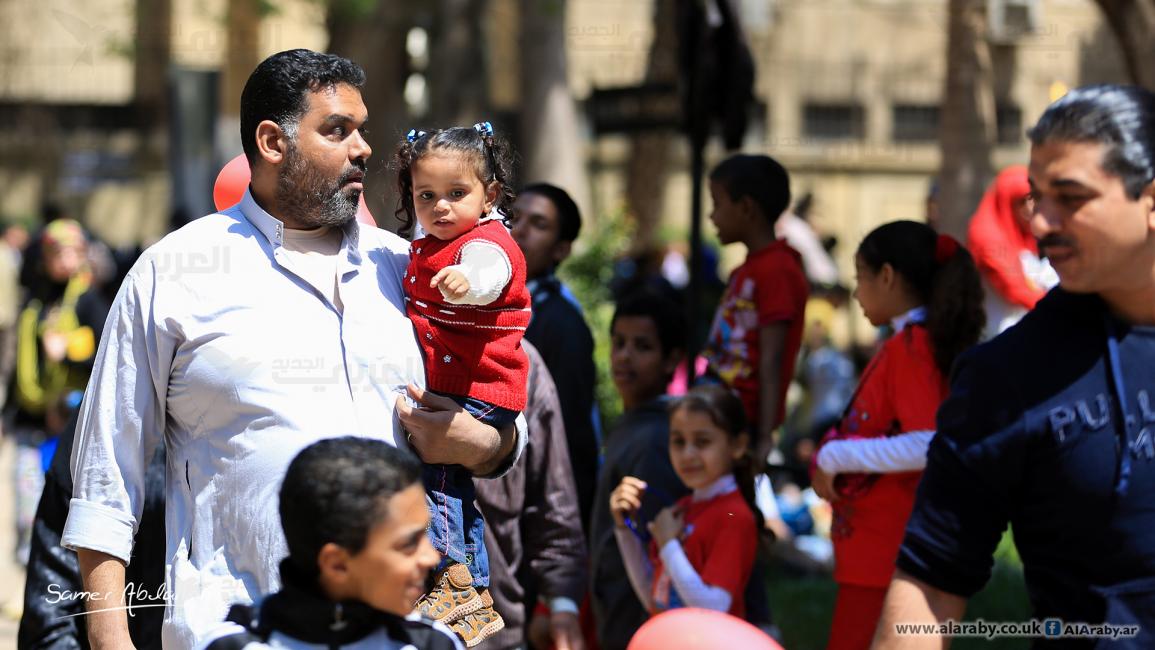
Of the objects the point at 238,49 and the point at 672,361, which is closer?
the point at 672,361

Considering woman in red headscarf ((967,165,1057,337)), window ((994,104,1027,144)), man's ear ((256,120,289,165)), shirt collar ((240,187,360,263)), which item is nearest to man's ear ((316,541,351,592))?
shirt collar ((240,187,360,263))

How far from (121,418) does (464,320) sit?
0.77 m

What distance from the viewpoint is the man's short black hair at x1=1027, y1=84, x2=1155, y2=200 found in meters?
2.56

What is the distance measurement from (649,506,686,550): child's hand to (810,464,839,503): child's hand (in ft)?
1.73

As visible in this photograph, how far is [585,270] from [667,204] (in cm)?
1261

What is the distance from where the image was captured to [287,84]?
331 centimetres

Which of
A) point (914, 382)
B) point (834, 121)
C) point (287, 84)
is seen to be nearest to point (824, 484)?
point (914, 382)

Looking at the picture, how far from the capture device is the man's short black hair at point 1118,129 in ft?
8.41

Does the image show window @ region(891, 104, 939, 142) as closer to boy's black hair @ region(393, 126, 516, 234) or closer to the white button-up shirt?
boy's black hair @ region(393, 126, 516, 234)

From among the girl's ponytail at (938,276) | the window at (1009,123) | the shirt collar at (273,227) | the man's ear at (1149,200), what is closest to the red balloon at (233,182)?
the shirt collar at (273,227)

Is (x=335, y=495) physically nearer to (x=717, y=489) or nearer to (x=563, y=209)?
(x=717, y=489)

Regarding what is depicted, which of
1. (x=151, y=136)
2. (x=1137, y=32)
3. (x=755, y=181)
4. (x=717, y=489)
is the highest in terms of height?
(x=1137, y=32)

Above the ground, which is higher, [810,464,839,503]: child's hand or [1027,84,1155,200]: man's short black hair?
[1027,84,1155,200]: man's short black hair

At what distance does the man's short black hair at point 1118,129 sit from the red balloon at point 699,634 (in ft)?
4.27
